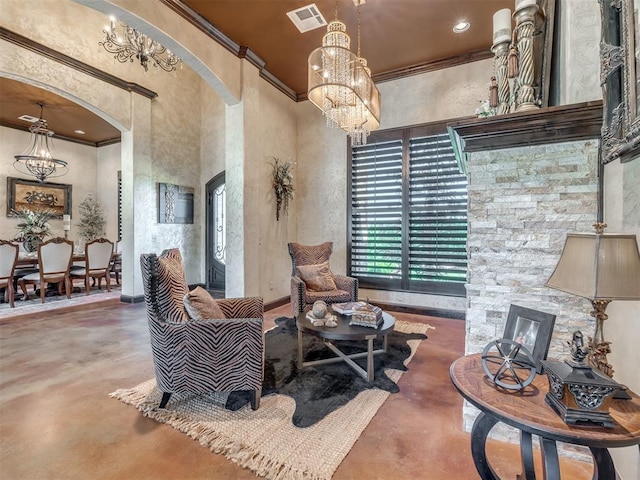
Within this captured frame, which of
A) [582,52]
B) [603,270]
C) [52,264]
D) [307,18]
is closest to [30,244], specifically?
[52,264]

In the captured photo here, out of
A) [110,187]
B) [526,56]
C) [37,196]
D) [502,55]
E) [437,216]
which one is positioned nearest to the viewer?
[526,56]

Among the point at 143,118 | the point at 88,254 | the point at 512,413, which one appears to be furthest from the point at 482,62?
the point at 88,254

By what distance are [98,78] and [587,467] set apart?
717cm

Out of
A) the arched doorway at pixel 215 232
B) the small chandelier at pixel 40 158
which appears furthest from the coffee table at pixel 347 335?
the small chandelier at pixel 40 158

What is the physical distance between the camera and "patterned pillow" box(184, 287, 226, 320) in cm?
215

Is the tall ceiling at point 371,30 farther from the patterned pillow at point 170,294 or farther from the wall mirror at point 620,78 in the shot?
the patterned pillow at point 170,294

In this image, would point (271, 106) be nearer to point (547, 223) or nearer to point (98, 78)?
point (98, 78)

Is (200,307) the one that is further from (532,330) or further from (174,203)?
(174,203)

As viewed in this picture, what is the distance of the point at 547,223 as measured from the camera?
1.81 metres

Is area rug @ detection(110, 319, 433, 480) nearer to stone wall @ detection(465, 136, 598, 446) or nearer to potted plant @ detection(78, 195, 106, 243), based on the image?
stone wall @ detection(465, 136, 598, 446)

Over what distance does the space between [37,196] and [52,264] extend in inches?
142

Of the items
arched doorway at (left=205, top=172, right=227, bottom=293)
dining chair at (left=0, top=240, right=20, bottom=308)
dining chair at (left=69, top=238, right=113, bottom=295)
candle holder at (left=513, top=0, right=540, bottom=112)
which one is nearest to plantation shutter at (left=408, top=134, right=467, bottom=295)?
candle holder at (left=513, top=0, right=540, bottom=112)

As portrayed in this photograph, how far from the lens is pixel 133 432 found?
194 cm

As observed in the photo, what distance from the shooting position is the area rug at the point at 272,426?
1.68 metres
